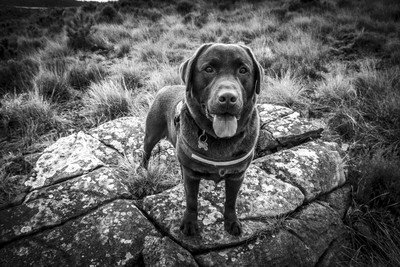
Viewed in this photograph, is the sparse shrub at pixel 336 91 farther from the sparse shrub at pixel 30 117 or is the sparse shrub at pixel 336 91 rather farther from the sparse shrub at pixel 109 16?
the sparse shrub at pixel 109 16

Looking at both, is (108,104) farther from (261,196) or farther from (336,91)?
(336,91)

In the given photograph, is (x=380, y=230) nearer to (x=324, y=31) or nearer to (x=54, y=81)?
(x=54, y=81)

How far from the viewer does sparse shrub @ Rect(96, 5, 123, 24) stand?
12103 mm

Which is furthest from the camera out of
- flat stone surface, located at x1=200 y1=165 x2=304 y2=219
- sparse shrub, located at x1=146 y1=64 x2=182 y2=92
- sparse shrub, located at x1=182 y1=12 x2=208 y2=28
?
sparse shrub, located at x1=182 y1=12 x2=208 y2=28

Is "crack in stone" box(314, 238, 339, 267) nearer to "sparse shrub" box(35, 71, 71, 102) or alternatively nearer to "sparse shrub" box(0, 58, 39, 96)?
"sparse shrub" box(35, 71, 71, 102)

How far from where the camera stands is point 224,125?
1677 mm

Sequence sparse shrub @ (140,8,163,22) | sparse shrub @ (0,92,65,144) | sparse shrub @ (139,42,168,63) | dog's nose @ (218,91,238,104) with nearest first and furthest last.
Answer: dog's nose @ (218,91,238,104), sparse shrub @ (0,92,65,144), sparse shrub @ (139,42,168,63), sparse shrub @ (140,8,163,22)

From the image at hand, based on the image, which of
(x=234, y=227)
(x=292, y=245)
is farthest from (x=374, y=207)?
(x=234, y=227)

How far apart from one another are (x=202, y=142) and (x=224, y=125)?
273 mm

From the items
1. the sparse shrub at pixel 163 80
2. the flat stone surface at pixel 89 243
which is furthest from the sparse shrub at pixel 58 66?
the flat stone surface at pixel 89 243

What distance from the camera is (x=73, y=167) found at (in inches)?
104

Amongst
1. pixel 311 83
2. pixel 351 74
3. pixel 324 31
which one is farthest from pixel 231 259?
pixel 324 31

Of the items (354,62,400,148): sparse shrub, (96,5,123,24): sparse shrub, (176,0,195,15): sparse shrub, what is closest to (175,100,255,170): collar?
(354,62,400,148): sparse shrub

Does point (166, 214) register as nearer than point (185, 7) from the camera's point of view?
Yes
